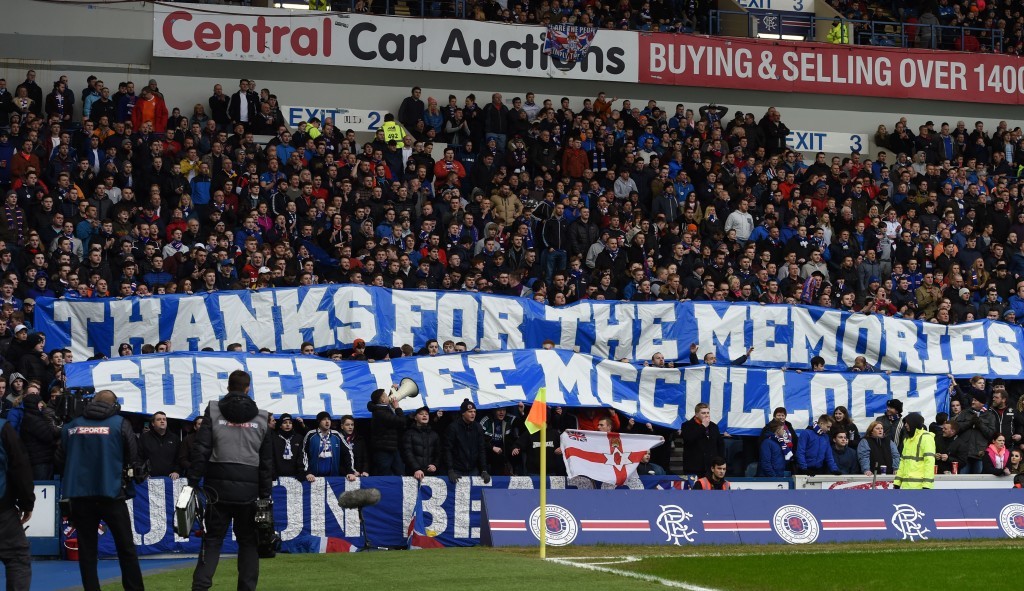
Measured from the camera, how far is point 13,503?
11.5m

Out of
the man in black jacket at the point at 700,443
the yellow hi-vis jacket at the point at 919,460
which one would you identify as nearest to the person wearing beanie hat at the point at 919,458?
the yellow hi-vis jacket at the point at 919,460

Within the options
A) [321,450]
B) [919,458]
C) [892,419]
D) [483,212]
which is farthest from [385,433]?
[892,419]

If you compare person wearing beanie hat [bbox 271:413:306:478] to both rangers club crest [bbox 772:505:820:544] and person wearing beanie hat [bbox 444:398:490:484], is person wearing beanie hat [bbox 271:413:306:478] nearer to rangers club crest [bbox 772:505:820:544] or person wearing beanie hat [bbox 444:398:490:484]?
person wearing beanie hat [bbox 444:398:490:484]

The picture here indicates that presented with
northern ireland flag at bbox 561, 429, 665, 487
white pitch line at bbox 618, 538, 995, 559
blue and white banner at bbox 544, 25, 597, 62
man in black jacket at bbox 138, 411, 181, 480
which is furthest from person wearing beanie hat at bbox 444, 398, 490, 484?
blue and white banner at bbox 544, 25, 597, 62

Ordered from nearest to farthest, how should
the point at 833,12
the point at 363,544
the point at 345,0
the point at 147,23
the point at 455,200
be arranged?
the point at 363,544 → the point at 455,200 → the point at 147,23 → the point at 345,0 → the point at 833,12

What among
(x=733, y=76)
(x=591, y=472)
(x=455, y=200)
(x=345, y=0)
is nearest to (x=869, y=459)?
(x=591, y=472)

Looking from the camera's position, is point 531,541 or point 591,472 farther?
point 591,472

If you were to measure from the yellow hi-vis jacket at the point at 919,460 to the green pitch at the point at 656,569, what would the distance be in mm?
1933

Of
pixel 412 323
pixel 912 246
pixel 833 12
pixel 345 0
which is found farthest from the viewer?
pixel 833 12

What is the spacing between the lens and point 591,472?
20.4 meters

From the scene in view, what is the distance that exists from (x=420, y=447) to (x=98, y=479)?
8204 mm

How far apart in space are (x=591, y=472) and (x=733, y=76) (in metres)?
16.4

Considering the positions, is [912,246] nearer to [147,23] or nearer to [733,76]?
[733,76]

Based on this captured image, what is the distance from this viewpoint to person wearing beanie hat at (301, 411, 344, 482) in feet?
64.2
